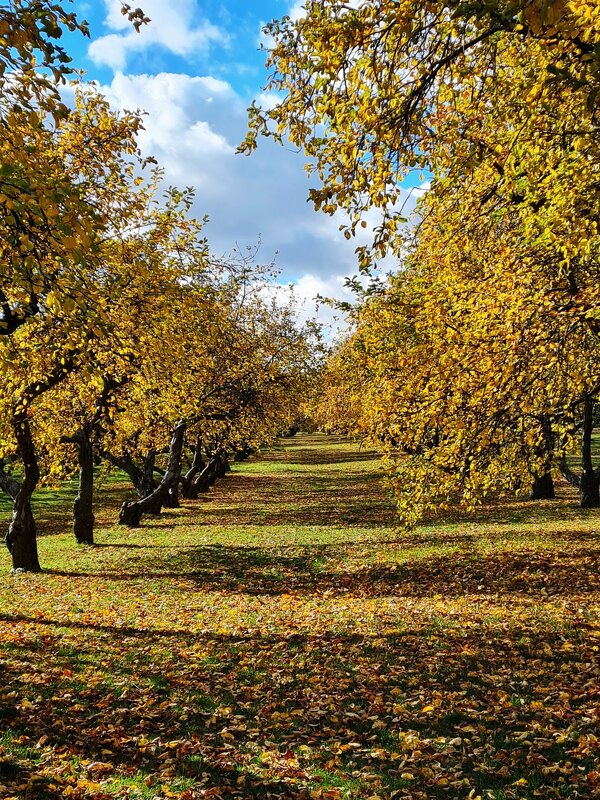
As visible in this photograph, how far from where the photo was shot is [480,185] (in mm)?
11477

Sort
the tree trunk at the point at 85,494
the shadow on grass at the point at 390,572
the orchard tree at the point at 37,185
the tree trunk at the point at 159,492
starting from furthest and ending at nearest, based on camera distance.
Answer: the tree trunk at the point at 159,492 < the tree trunk at the point at 85,494 < the shadow on grass at the point at 390,572 < the orchard tree at the point at 37,185

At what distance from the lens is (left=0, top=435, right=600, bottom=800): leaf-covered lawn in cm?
605

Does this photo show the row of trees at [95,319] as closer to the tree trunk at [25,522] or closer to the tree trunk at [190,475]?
the tree trunk at [25,522]

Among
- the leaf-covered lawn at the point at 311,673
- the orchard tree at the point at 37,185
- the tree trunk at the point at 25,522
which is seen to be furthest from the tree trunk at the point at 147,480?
the orchard tree at the point at 37,185

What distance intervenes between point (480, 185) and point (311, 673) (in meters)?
9.79

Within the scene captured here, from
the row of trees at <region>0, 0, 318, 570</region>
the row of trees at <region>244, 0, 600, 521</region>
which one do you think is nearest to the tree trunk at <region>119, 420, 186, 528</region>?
the row of trees at <region>0, 0, 318, 570</region>

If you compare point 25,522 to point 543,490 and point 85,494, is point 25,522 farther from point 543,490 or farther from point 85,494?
point 543,490

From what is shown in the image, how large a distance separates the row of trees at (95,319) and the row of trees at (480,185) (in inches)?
98.0

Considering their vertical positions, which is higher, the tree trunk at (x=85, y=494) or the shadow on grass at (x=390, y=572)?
the tree trunk at (x=85, y=494)

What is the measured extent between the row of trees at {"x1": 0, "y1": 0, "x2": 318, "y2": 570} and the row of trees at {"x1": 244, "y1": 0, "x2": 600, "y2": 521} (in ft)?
8.17

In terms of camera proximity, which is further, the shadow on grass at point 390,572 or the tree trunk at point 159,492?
the tree trunk at point 159,492

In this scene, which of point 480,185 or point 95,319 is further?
point 480,185

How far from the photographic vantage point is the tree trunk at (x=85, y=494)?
21.2m

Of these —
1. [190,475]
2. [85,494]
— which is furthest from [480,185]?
[190,475]
